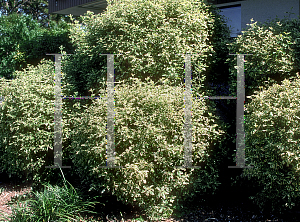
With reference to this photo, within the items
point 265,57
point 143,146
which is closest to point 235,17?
point 265,57

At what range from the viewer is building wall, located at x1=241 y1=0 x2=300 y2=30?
7.47 meters

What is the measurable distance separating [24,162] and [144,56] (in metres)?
3.01

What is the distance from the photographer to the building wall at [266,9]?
7.47 m

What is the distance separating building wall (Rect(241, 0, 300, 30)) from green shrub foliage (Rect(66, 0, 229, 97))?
282 centimetres

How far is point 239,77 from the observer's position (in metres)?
5.21

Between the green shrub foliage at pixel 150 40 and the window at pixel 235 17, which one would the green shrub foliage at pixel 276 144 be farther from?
the window at pixel 235 17

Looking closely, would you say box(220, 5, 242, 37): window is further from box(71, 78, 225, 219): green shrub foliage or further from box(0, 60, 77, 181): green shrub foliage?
box(0, 60, 77, 181): green shrub foliage

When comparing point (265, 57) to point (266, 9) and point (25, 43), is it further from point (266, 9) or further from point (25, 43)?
point (25, 43)

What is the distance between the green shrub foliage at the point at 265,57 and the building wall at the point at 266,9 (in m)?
2.83

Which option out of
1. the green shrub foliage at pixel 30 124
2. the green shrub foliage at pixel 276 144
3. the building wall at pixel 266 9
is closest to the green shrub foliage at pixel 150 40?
the green shrub foliage at pixel 30 124

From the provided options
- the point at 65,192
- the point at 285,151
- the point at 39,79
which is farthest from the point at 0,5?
the point at 285,151

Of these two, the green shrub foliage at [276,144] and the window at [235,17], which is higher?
the window at [235,17]

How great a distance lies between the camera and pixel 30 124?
5066 mm

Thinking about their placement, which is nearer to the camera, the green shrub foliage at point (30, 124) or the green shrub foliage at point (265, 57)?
the green shrub foliage at point (265, 57)
